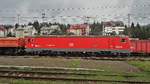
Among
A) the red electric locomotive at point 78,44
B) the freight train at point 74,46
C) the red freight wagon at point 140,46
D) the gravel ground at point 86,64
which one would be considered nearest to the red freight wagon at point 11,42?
the freight train at point 74,46

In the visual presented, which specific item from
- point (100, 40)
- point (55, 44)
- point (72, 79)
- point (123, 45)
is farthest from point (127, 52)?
Answer: point (72, 79)

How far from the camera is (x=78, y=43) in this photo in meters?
49.8

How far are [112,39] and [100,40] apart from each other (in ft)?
5.79

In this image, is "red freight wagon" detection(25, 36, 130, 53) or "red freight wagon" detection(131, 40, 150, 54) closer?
"red freight wagon" detection(25, 36, 130, 53)

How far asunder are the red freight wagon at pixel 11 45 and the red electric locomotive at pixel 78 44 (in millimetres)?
1291

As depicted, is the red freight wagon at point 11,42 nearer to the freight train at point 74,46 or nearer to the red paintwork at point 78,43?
the freight train at point 74,46

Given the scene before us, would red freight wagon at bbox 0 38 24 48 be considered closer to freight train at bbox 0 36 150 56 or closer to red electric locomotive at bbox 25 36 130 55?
freight train at bbox 0 36 150 56

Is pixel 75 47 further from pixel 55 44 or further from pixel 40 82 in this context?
pixel 40 82

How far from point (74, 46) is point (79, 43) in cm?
88

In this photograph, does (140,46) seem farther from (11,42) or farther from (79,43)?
(11,42)

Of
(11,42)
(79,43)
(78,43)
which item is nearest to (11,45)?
(11,42)

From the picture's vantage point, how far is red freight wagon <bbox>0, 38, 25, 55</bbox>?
52031 mm

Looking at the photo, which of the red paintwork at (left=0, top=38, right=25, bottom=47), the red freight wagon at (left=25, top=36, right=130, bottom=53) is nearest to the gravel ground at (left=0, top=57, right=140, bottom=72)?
the red freight wagon at (left=25, top=36, right=130, bottom=53)

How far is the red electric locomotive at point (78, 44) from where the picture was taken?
48.6 m
